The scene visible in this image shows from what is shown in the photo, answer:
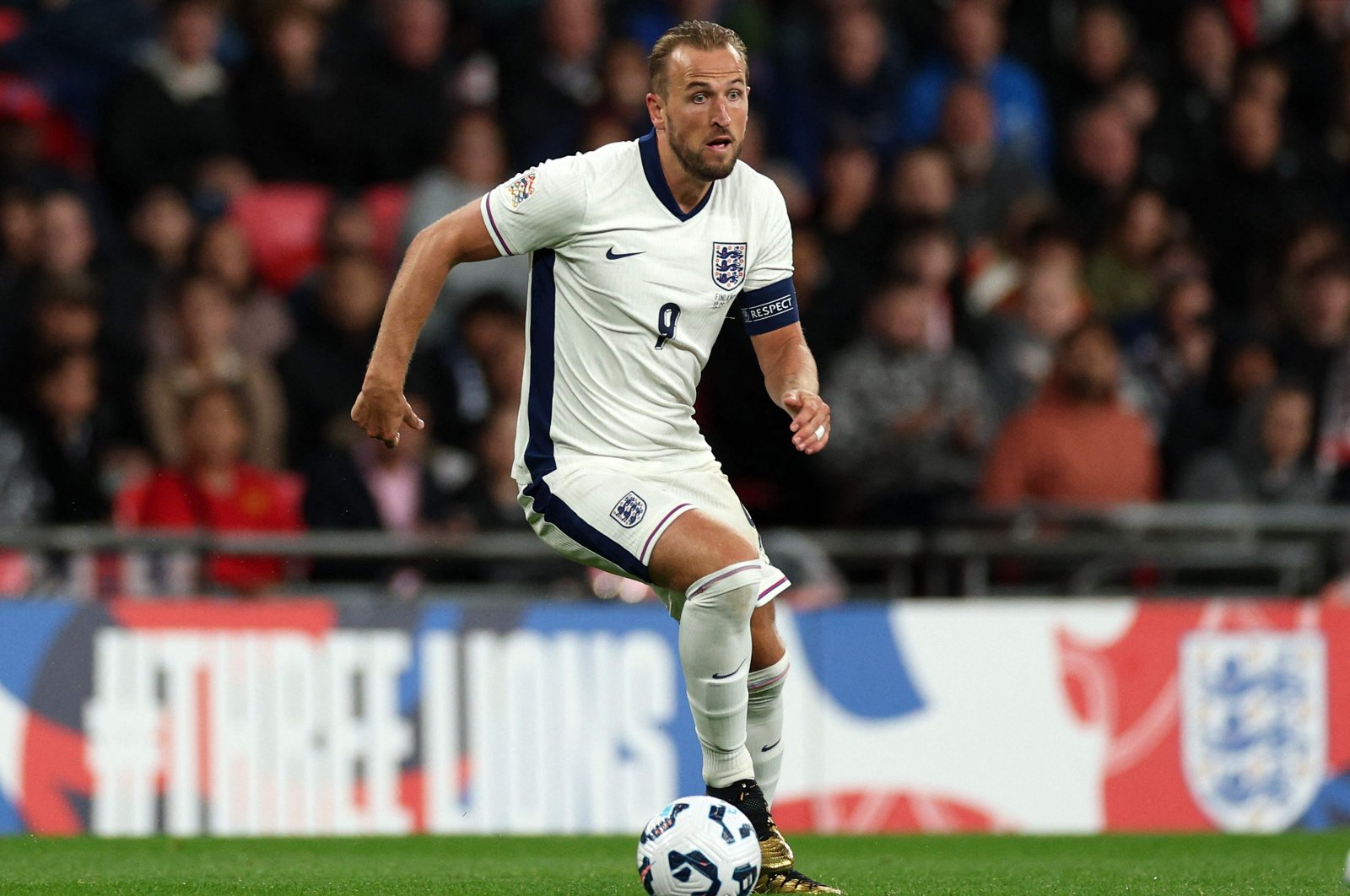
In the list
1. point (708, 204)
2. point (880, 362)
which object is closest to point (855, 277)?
point (880, 362)

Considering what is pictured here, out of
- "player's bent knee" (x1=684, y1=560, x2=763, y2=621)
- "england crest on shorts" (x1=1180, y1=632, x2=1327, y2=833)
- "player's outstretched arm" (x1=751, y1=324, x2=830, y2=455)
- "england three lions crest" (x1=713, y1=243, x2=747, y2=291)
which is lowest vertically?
"england crest on shorts" (x1=1180, y1=632, x2=1327, y2=833)

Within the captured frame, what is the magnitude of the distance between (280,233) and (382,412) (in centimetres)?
602

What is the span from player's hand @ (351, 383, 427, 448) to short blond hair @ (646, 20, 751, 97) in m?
1.19

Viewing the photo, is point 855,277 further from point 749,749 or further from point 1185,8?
point 749,749

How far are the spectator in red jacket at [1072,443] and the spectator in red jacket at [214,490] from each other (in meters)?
3.57

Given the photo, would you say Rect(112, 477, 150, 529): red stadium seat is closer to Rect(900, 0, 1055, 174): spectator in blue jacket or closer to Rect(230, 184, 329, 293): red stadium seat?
Rect(230, 184, 329, 293): red stadium seat

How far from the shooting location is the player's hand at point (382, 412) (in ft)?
19.6

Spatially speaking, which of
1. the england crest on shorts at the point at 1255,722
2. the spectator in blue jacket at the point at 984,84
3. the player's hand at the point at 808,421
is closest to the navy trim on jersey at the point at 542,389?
the player's hand at the point at 808,421

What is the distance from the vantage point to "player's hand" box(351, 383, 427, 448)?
596 centimetres

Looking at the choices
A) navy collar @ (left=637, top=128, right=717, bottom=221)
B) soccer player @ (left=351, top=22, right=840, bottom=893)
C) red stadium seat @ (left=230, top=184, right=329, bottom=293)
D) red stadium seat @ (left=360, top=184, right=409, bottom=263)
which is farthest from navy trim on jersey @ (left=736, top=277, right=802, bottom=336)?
red stadium seat @ (left=230, top=184, right=329, bottom=293)

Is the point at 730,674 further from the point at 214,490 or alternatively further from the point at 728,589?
the point at 214,490

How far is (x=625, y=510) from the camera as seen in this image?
6.13 m

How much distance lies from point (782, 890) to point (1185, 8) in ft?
33.2

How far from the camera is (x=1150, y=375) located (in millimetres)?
12094
